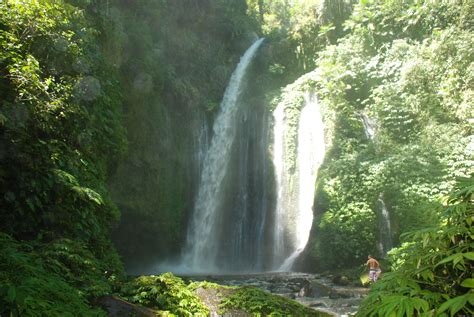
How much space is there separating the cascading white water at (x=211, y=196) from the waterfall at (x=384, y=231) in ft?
23.2

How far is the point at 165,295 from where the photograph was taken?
4.93 metres

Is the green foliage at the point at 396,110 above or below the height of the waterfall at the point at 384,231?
above

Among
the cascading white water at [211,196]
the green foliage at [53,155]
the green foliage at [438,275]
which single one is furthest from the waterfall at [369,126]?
the green foliage at [438,275]

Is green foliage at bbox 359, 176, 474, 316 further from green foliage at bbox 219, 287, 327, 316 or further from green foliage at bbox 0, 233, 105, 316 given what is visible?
green foliage at bbox 219, 287, 327, 316

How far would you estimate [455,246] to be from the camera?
1576 mm

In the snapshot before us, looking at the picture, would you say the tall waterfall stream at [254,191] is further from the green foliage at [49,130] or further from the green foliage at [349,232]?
the green foliage at [49,130]

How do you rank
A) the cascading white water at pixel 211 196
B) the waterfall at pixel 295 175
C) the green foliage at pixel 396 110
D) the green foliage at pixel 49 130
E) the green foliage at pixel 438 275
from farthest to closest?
the cascading white water at pixel 211 196 → the waterfall at pixel 295 175 → the green foliage at pixel 396 110 → the green foliage at pixel 49 130 → the green foliage at pixel 438 275

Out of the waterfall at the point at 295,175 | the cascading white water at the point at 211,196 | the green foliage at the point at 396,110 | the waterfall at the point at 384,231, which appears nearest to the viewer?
the waterfall at the point at 384,231

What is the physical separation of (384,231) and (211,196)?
→ 26.9ft

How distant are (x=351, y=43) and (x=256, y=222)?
33.2 feet

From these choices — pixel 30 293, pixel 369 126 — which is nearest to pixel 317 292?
pixel 30 293

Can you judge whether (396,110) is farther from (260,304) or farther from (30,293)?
(30,293)

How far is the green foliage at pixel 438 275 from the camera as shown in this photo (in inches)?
55.7

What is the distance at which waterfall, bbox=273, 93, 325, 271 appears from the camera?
15459 mm
